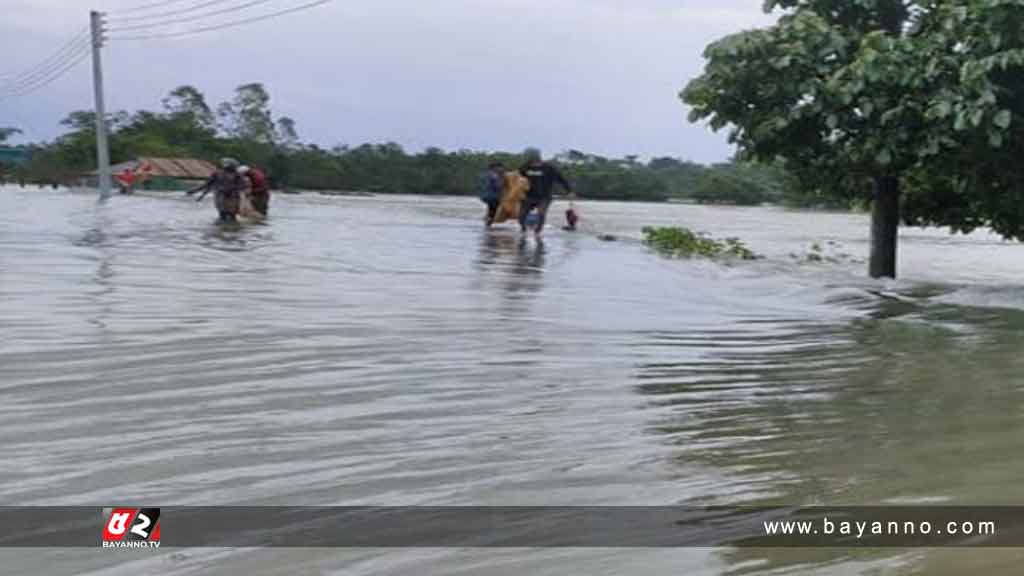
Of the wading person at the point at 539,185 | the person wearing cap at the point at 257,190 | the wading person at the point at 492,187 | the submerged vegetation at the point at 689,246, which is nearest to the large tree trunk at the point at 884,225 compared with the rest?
the submerged vegetation at the point at 689,246

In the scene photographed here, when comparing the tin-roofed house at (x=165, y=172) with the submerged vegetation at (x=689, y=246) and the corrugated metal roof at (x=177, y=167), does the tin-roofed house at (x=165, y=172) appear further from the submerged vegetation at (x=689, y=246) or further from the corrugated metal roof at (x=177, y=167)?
the submerged vegetation at (x=689, y=246)

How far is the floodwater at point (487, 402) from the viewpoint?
→ 4117 millimetres

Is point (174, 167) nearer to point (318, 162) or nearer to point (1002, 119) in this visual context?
point (318, 162)

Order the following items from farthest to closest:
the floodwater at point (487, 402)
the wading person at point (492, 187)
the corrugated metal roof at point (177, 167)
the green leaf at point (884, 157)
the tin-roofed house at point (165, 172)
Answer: the corrugated metal roof at point (177, 167) → the tin-roofed house at point (165, 172) → the wading person at point (492, 187) → the green leaf at point (884, 157) → the floodwater at point (487, 402)

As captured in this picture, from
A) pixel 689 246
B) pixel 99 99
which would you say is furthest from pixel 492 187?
pixel 99 99

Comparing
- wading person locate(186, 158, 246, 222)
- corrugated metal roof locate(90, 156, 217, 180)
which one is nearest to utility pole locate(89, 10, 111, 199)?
corrugated metal roof locate(90, 156, 217, 180)

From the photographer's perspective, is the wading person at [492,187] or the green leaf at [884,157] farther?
the wading person at [492,187]

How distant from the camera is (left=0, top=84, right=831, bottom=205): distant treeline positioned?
69.5 metres

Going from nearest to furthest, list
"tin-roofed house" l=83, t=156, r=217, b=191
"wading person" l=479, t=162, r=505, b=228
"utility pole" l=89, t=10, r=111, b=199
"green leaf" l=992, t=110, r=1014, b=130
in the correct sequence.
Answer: "green leaf" l=992, t=110, r=1014, b=130
"wading person" l=479, t=162, r=505, b=228
"utility pole" l=89, t=10, r=111, b=199
"tin-roofed house" l=83, t=156, r=217, b=191

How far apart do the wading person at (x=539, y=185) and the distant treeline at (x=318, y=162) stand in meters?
46.1

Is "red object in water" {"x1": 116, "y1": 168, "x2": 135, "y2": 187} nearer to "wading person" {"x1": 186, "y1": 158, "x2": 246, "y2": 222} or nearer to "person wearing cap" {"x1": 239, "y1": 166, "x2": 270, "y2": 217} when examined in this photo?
"person wearing cap" {"x1": 239, "y1": 166, "x2": 270, "y2": 217}

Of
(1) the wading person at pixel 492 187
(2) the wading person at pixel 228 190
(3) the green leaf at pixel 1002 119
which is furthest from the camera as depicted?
(1) the wading person at pixel 492 187

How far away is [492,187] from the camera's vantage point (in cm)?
2347

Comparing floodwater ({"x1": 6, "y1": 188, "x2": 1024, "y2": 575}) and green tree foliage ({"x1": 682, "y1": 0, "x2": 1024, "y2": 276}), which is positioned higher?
green tree foliage ({"x1": 682, "y1": 0, "x2": 1024, "y2": 276})
